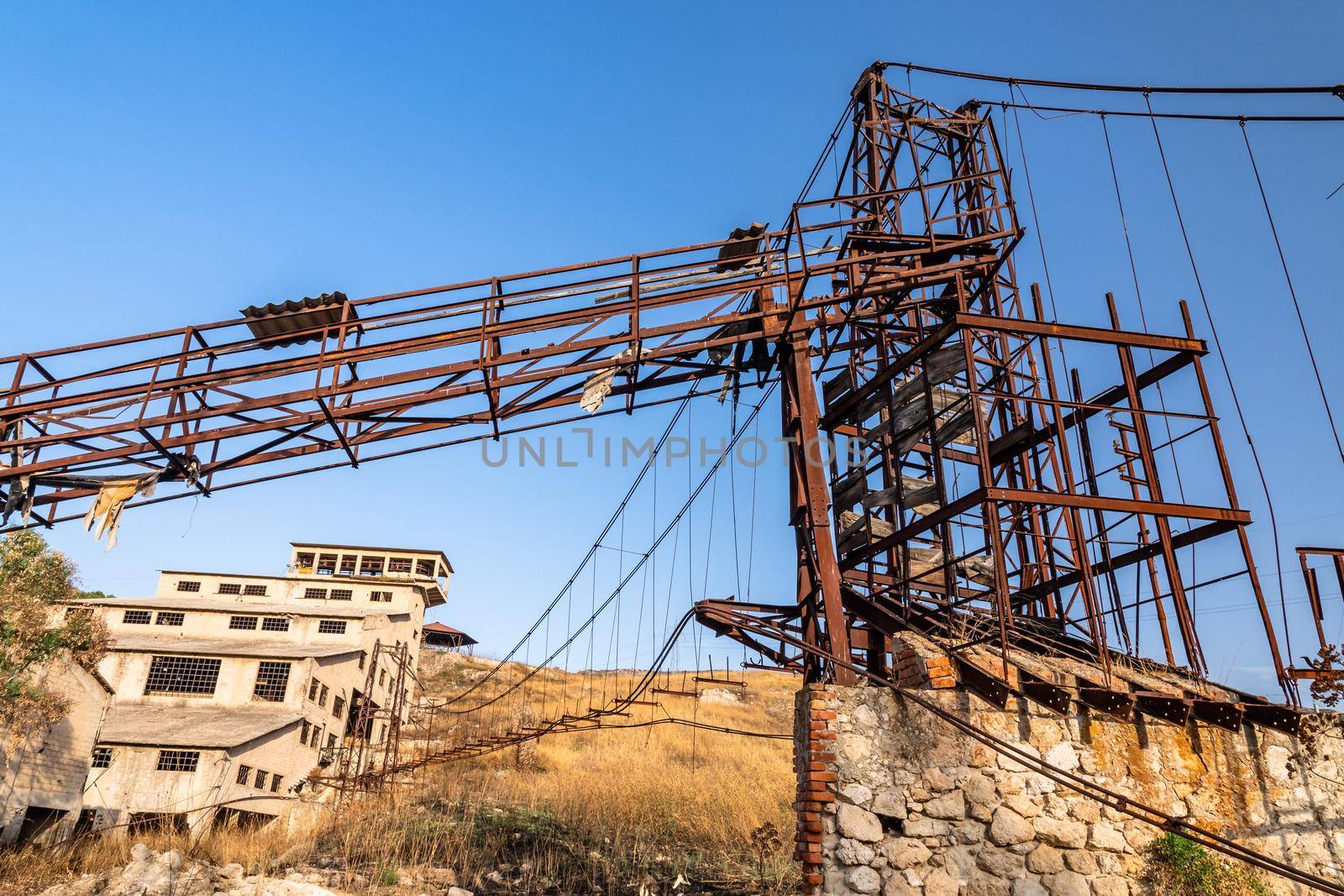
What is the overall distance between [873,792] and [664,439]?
23.0 feet

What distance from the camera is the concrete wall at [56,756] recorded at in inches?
680

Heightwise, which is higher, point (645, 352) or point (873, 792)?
point (645, 352)

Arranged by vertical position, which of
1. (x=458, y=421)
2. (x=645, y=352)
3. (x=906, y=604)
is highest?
(x=645, y=352)

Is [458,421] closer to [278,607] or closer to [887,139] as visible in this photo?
[887,139]

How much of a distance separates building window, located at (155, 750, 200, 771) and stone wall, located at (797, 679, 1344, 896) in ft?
67.4

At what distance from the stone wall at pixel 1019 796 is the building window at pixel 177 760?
2055 cm

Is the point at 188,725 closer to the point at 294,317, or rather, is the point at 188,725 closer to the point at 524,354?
the point at 294,317

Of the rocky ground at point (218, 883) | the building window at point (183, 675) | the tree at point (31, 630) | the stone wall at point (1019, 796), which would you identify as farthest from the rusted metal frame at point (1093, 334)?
the building window at point (183, 675)

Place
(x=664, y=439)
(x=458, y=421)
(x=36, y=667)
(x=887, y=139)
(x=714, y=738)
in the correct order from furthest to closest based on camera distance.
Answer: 1. (x=714, y=738)
2. (x=36, y=667)
3. (x=887, y=139)
4. (x=664, y=439)
5. (x=458, y=421)

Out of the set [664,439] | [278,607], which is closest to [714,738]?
[278,607]

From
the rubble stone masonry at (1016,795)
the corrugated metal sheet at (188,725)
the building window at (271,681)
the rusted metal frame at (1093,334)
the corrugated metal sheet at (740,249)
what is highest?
the corrugated metal sheet at (740,249)

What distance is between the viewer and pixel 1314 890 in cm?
829

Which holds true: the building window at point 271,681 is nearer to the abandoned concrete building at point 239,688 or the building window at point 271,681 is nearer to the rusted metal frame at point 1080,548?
the abandoned concrete building at point 239,688

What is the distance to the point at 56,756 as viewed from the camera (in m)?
19.0
